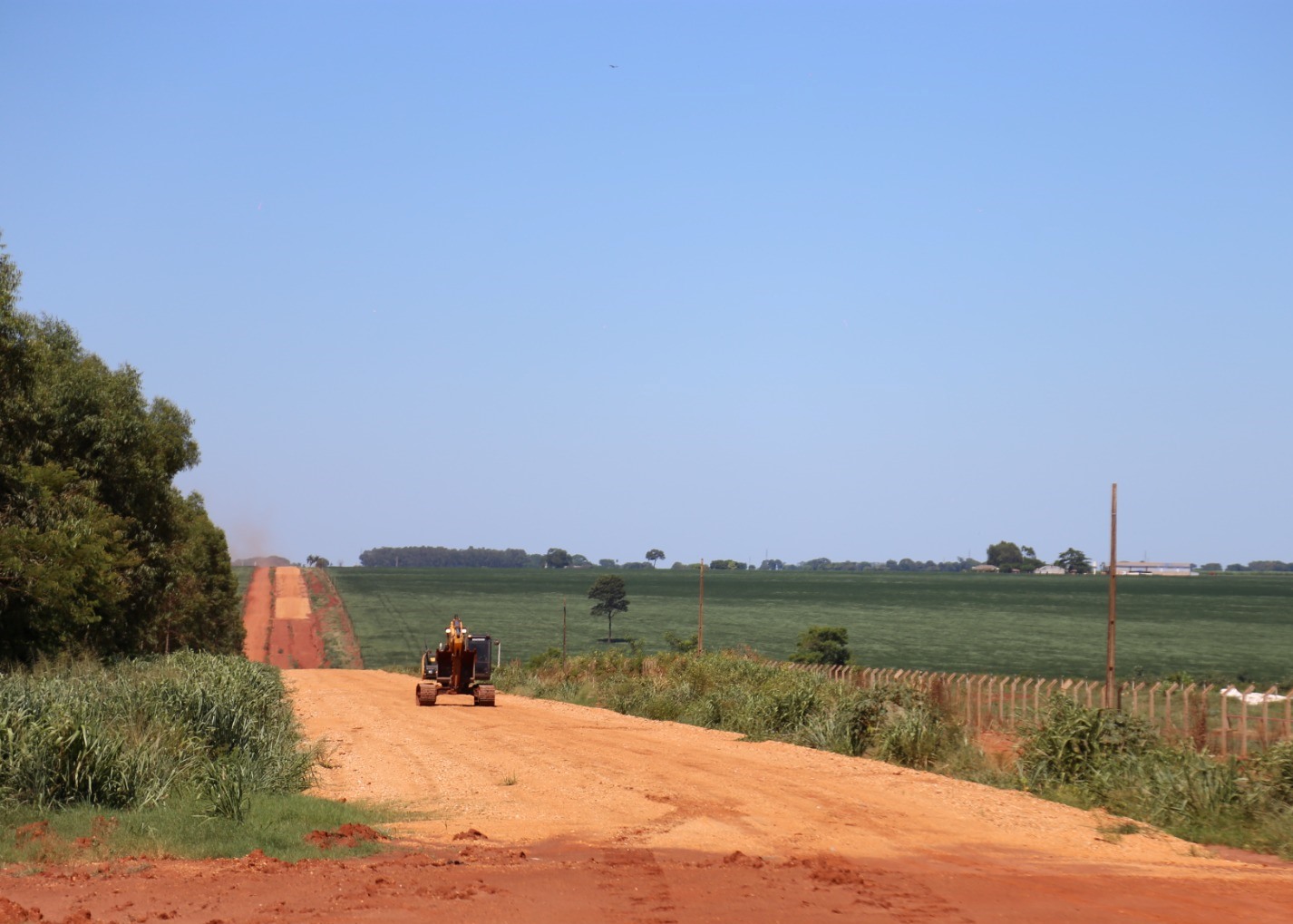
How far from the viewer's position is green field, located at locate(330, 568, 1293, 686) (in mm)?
69562

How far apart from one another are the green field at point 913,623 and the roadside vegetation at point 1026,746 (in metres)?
24.9

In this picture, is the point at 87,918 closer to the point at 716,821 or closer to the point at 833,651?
the point at 716,821

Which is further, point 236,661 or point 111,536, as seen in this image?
point 111,536

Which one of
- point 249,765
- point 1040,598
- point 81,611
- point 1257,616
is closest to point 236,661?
point 81,611

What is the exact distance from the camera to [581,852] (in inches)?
476

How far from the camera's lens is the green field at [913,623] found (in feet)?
228

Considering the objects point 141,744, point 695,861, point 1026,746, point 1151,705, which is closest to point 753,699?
point 1026,746

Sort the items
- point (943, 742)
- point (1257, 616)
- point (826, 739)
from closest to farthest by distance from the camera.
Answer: point (943, 742) < point (826, 739) < point (1257, 616)

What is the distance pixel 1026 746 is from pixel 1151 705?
270cm

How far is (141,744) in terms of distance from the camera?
1393cm

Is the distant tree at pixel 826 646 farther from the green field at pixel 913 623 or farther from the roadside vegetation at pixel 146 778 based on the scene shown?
the roadside vegetation at pixel 146 778

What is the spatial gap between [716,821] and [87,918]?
23.7ft

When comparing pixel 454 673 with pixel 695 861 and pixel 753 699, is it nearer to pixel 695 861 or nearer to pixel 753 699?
pixel 753 699

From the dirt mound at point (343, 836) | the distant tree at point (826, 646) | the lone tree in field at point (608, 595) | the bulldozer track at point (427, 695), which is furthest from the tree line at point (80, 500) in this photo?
the lone tree in field at point (608, 595)
